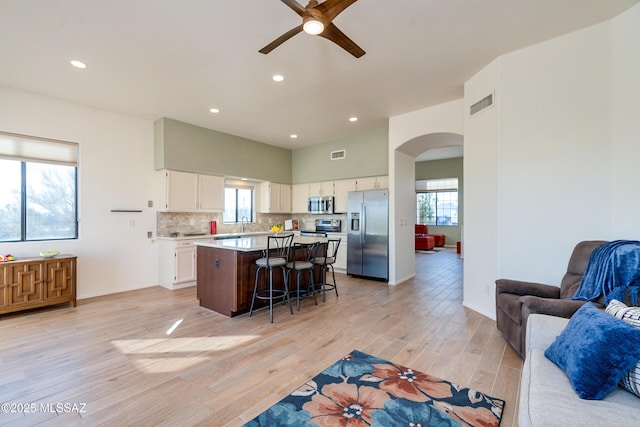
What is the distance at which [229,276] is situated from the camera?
143 inches

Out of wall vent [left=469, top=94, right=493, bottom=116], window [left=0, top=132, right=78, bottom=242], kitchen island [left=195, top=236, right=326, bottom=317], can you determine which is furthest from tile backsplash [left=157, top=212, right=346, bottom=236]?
wall vent [left=469, top=94, right=493, bottom=116]

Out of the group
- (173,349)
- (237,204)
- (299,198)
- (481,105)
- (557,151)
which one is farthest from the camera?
(299,198)

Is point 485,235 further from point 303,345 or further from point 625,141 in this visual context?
point 303,345

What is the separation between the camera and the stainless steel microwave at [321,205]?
664 centimetres

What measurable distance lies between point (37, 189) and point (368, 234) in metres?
5.44

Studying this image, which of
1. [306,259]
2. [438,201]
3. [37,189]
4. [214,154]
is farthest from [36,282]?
[438,201]

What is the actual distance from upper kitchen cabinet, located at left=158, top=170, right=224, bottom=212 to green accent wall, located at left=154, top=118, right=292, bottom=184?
14 centimetres

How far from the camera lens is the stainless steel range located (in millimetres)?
6606

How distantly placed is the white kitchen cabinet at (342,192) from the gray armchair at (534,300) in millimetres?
3812

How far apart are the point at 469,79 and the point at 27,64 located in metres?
5.44

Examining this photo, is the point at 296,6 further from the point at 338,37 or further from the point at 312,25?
the point at 338,37

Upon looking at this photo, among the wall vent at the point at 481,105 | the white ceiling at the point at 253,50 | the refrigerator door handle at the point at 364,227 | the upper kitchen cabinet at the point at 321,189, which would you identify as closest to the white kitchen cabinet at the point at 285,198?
the upper kitchen cabinet at the point at 321,189

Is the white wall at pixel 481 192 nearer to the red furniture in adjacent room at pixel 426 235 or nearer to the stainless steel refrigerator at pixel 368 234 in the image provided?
the stainless steel refrigerator at pixel 368 234

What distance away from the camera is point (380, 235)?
5484 millimetres
